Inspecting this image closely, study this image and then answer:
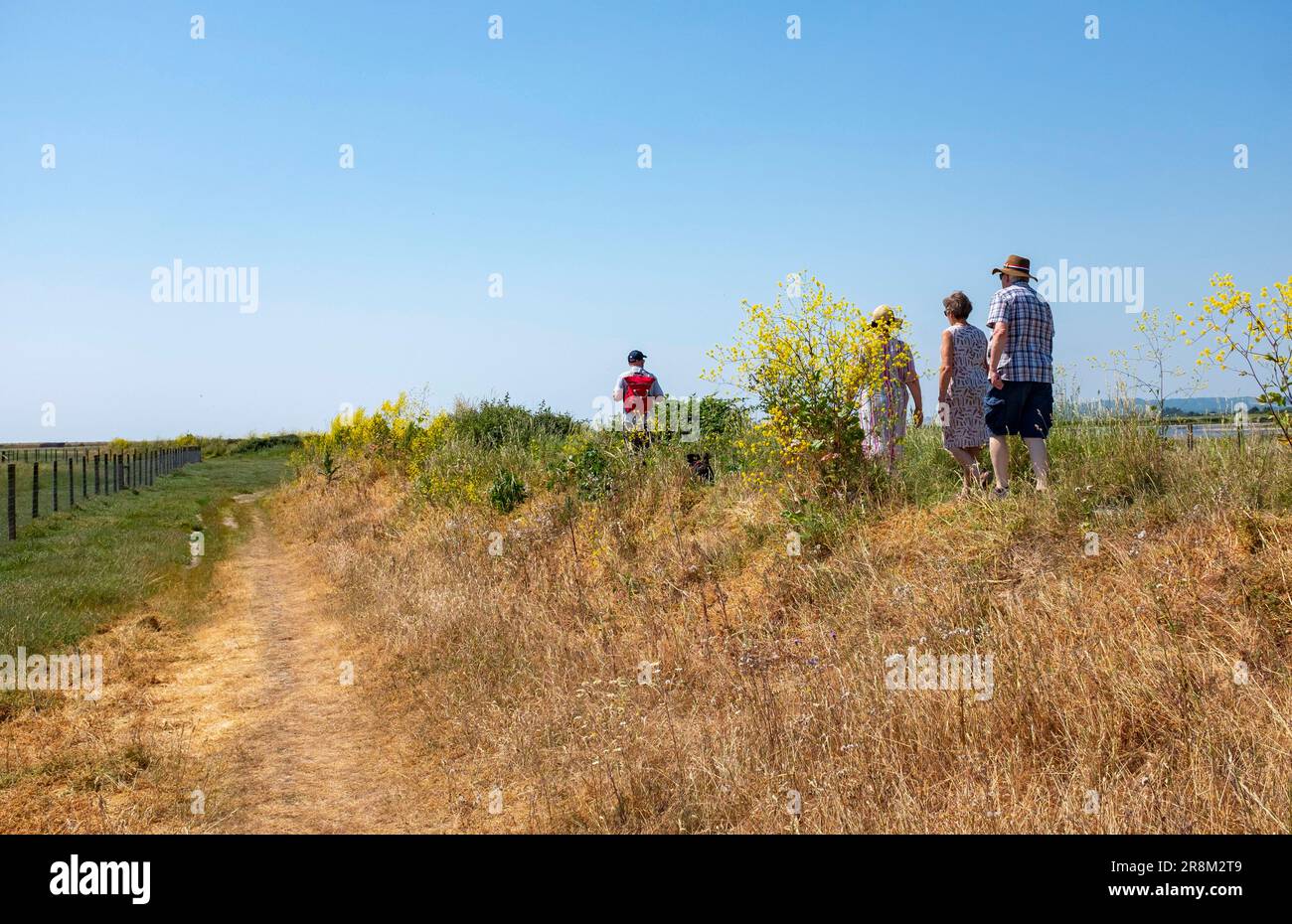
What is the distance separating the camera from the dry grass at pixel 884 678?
3.85 meters

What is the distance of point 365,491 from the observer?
64.5 feet

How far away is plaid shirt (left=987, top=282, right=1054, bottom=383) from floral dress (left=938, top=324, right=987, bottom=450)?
782 mm

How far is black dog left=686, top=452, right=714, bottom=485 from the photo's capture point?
33.8ft

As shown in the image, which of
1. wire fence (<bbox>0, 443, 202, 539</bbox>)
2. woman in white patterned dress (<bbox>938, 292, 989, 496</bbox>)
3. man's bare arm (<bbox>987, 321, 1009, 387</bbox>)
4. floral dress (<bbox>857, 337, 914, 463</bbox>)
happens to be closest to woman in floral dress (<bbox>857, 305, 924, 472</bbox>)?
floral dress (<bbox>857, 337, 914, 463</bbox>)

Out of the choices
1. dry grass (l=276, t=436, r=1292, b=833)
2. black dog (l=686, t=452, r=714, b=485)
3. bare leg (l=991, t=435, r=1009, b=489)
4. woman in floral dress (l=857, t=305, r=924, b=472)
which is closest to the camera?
dry grass (l=276, t=436, r=1292, b=833)

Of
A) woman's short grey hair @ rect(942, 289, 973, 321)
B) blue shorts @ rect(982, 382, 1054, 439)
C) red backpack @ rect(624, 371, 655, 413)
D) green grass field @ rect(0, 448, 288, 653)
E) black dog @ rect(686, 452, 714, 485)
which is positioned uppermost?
woman's short grey hair @ rect(942, 289, 973, 321)

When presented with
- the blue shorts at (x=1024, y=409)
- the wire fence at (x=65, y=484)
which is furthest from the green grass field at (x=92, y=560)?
the blue shorts at (x=1024, y=409)

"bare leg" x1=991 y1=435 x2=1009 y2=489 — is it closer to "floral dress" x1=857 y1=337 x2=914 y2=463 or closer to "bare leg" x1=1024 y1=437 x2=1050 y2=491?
"bare leg" x1=1024 y1=437 x2=1050 y2=491

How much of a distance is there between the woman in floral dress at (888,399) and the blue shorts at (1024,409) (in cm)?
93

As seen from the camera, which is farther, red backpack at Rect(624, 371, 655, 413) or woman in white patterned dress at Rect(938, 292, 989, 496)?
red backpack at Rect(624, 371, 655, 413)

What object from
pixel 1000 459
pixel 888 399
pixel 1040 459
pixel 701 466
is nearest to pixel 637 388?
pixel 701 466
